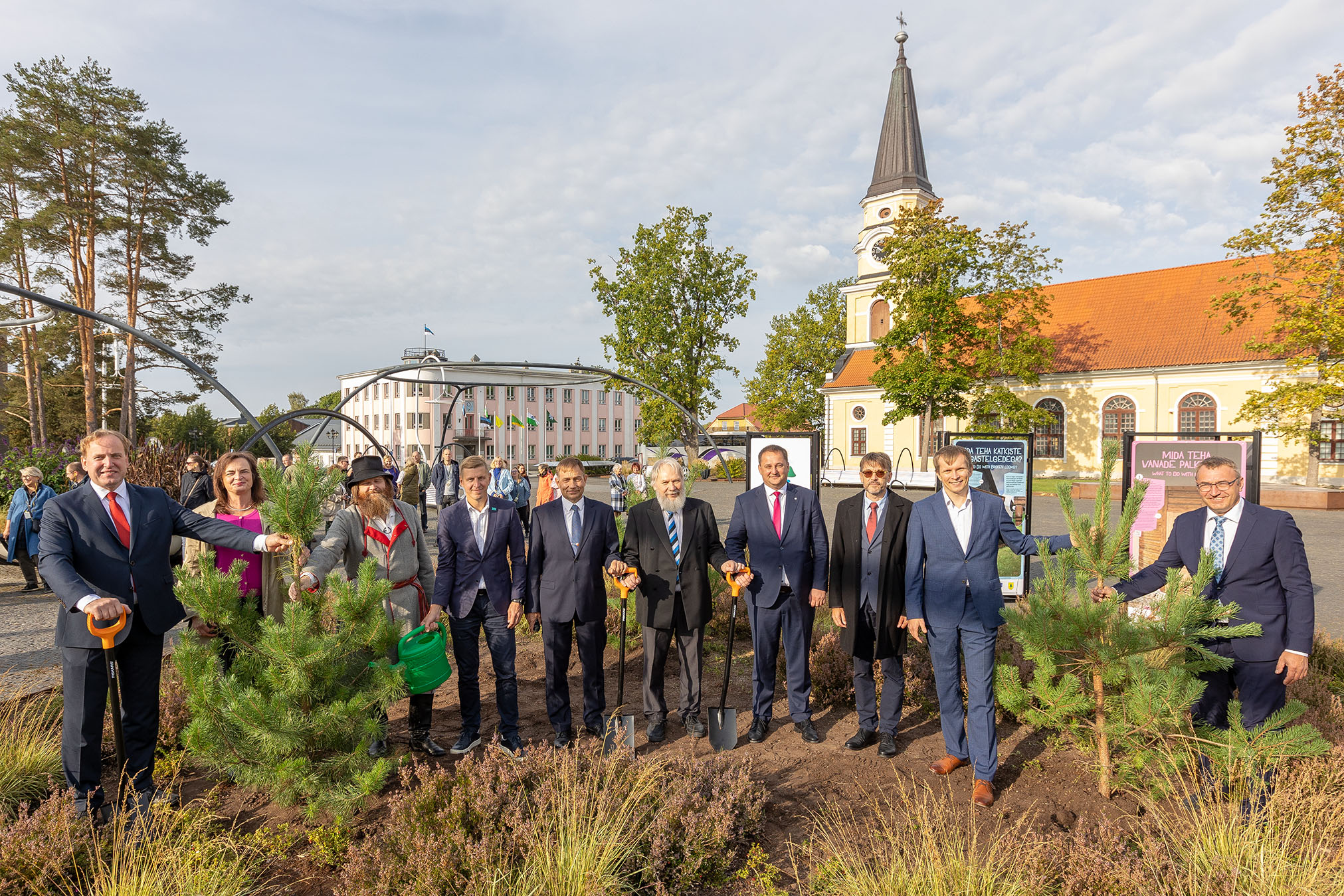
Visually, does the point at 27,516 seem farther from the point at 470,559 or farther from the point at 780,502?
the point at 780,502

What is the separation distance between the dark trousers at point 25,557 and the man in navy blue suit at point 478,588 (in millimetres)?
8594

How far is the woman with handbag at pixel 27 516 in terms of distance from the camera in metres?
9.18

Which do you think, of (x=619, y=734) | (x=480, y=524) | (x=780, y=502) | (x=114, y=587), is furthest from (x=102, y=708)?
(x=780, y=502)

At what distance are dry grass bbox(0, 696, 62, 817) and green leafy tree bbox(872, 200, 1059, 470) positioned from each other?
1140 inches

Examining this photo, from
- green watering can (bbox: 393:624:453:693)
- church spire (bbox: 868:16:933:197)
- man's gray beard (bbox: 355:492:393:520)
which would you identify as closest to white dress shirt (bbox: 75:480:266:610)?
man's gray beard (bbox: 355:492:393:520)

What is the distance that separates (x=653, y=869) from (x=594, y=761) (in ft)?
2.30

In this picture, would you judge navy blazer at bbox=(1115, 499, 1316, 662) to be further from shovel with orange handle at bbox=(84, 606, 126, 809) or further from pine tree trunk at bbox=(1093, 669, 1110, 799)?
shovel with orange handle at bbox=(84, 606, 126, 809)

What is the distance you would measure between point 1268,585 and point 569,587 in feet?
12.2

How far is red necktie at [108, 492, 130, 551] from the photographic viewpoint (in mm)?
3529

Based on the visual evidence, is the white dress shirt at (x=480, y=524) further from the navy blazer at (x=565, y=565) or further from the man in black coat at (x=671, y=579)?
the man in black coat at (x=671, y=579)

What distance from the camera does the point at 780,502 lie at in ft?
16.6

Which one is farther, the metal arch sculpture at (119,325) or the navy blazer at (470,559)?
the metal arch sculpture at (119,325)

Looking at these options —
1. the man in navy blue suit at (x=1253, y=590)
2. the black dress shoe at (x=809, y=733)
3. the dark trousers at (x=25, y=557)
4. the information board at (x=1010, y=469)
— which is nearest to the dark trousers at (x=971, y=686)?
the man in navy blue suit at (x=1253, y=590)

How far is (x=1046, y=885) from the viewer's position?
9.29ft
